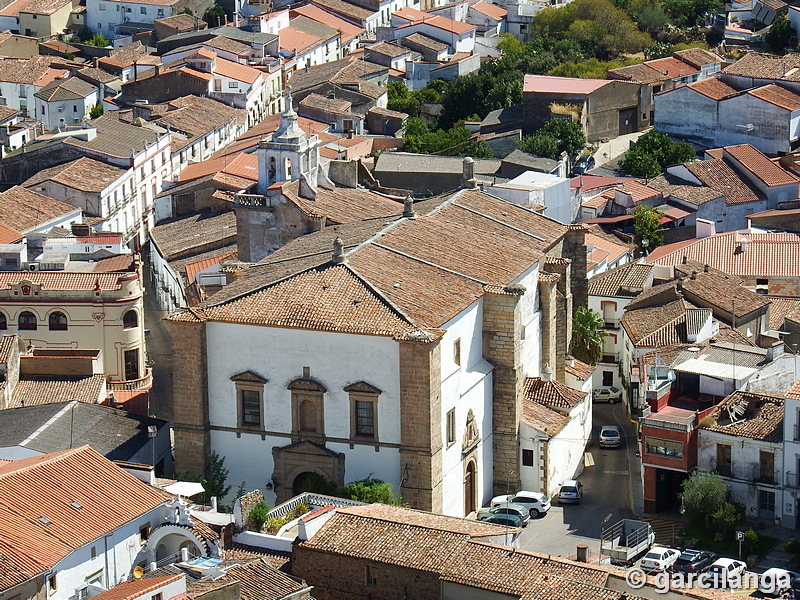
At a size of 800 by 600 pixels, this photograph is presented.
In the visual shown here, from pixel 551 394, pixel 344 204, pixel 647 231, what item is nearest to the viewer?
pixel 551 394

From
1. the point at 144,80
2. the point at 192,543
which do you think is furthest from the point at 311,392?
the point at 144,80

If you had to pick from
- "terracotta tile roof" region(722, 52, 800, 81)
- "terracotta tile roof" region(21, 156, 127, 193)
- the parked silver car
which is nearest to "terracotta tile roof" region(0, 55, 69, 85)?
"terracotta tile roof" region(21, 156, 127, 193)

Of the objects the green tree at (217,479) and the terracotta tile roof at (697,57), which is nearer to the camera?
the green tree at (217,479)

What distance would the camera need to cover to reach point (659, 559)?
5450 cm

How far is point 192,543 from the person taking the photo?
50.9 m

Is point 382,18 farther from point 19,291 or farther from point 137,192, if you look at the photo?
point 19,291

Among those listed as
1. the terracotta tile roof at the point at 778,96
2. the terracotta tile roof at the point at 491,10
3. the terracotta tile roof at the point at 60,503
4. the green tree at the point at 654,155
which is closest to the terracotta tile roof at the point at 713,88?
the terracotta tile roof at the point at 778,96

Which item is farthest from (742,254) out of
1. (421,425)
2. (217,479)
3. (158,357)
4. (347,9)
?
(347,9)

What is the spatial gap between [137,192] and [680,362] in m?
45.3

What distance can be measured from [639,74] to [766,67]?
817cm

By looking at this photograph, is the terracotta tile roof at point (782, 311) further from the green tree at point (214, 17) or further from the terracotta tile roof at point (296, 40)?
the green tree at point (214, 17)

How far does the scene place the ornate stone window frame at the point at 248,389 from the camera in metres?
57.4

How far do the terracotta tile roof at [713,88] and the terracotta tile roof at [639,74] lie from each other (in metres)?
4.75

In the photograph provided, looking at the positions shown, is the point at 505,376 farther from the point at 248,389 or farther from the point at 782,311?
the point at 782,311
